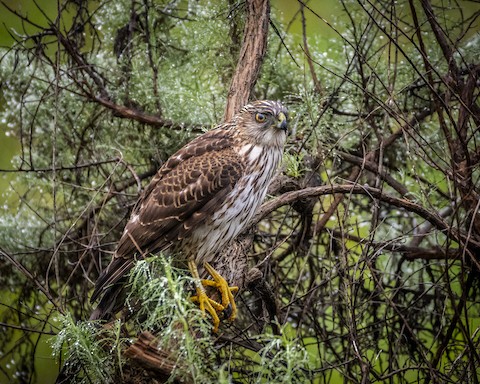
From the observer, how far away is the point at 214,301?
3314mm

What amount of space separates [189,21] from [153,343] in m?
2.58

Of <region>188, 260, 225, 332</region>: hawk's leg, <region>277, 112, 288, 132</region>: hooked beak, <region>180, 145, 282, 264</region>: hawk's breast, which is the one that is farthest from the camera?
<region>277, 112, 288, 132</region>: hooked beak

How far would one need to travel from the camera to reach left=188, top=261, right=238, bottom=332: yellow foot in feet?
10.7

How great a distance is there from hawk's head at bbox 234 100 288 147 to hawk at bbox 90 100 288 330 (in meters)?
0.05

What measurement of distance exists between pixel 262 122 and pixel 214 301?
3.01 feet

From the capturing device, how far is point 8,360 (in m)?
4.98

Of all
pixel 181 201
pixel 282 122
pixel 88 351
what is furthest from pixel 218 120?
pixel 88 351

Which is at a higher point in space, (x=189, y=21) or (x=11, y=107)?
(x=189, y=21)

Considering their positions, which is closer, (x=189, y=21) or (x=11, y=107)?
(x=189, y=21)

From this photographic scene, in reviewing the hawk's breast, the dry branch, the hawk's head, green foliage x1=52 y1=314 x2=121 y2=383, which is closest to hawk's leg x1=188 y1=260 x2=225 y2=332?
the hawk's breast

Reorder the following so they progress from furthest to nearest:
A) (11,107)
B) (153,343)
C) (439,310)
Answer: (11,107) < (439,310) < (153,343)

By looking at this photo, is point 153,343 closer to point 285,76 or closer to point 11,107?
point 285,76

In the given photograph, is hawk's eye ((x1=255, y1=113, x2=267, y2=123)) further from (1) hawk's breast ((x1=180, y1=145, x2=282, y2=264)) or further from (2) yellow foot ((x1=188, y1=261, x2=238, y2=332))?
(2) yellow foot ((x1=188, y1=261, x2=238, y2=332))

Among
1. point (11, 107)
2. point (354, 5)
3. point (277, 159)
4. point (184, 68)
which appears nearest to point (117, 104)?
point (184, 68)
